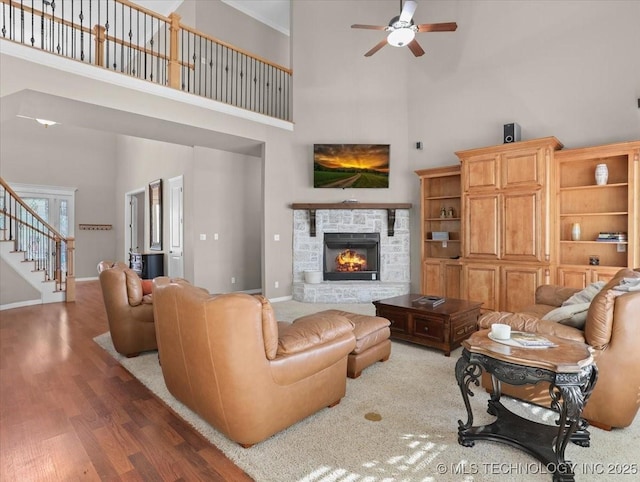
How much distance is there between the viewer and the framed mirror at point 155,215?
823 cm

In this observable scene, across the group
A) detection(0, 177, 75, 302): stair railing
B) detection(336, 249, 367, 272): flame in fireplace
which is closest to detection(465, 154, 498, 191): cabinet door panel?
detection(336, 249, 367, 272): flame in fireplace

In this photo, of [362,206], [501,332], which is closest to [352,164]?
[362,206]

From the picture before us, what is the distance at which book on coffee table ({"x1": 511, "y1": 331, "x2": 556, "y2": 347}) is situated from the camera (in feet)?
6.63

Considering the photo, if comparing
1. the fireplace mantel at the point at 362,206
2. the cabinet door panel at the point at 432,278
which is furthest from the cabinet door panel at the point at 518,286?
the fireplace mantel at the point at 362,206

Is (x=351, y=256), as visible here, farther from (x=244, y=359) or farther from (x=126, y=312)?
(x=244, y=359)

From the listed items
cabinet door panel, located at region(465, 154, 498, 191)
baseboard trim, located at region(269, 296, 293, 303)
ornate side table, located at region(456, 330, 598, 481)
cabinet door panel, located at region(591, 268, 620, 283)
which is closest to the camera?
ornate side table, located at region(456, 330, 598, 481)

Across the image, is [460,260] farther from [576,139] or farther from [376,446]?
[376,446]

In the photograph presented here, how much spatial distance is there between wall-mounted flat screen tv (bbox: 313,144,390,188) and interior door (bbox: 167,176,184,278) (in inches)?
116

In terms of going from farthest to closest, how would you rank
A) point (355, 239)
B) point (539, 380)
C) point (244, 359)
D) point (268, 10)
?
point (268, 10) < point (355, 239) < point (244, 359) < point (539, 380)

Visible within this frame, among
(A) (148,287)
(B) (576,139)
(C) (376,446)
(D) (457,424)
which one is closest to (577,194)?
(B) (576,139)

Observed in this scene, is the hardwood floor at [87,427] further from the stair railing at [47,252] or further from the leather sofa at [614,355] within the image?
the stair railing at [47,252]

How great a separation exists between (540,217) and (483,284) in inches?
48.3

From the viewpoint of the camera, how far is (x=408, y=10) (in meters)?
3.53

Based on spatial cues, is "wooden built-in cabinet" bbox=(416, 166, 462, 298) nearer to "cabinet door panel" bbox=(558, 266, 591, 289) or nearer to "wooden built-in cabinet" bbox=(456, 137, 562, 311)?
"wooden built-in cabinet" bbox=(456, 137, 562, 311)
